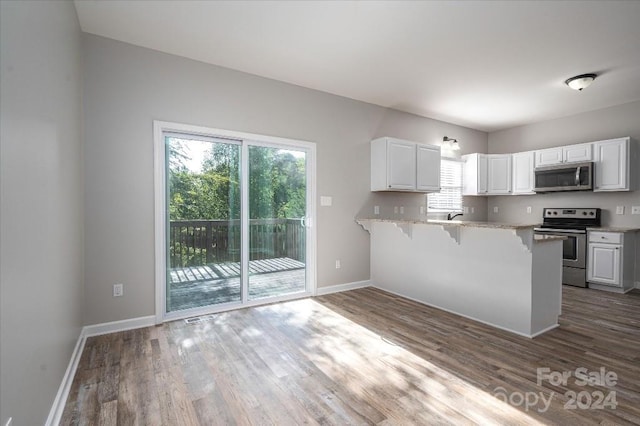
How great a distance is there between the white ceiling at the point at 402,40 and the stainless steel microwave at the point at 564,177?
1.11 metres

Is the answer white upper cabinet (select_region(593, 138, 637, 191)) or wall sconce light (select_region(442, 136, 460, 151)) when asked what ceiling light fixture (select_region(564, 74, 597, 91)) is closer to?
white upper cabinet (select_region(593, 138, 637, 191))

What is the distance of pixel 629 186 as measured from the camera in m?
4.57

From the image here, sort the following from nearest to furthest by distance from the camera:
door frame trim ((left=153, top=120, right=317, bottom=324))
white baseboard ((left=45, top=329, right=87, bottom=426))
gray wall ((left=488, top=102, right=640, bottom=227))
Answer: white baseboard ((left=45, top=329, right=87, bottom=426)), door frame trim ((left=153, top=120, right=317, bottom=324)), gray wall ((left=488, top=102, right=640, bottom=227))

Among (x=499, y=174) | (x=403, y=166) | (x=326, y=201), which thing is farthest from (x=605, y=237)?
(x=326, y=201)

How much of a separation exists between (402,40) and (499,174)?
408cm

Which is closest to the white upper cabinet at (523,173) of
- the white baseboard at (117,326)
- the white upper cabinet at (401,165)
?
the white upper cabinet at (401,165)

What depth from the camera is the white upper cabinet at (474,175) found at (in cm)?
589

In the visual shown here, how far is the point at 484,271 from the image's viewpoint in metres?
3.24

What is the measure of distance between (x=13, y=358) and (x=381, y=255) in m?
3.94

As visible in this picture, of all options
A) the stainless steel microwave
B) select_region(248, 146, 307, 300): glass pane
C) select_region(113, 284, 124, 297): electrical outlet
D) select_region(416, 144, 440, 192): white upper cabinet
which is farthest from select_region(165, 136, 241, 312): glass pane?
the stainless steel microwave

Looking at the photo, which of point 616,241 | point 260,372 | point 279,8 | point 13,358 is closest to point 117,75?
point 279,8

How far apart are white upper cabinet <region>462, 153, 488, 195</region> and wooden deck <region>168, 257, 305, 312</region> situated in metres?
3.73

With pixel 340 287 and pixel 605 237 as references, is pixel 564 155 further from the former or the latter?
pixel 340 287

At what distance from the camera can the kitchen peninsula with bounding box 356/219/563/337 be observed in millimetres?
2910
